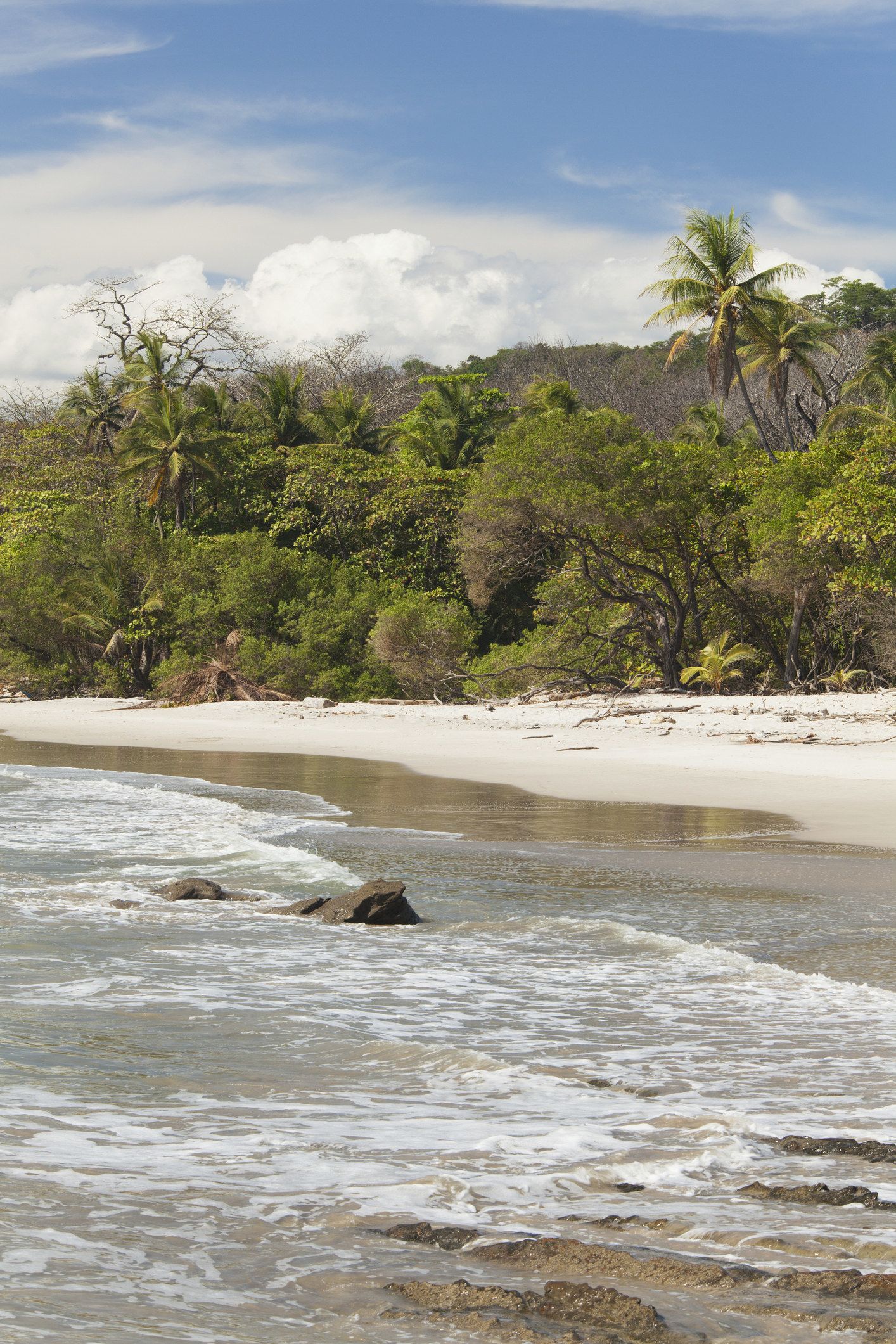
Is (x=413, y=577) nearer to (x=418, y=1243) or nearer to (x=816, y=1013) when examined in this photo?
(x=816, y=1013)

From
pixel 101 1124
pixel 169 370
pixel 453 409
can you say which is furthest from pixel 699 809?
pixel 169 370

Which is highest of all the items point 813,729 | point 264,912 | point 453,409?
point 453,409

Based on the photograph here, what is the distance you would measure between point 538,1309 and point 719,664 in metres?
17.7

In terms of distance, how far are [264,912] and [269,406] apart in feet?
86.7

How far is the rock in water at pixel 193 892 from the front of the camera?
25.2ft

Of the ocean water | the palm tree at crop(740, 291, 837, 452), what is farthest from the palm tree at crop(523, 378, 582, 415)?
the ocean water

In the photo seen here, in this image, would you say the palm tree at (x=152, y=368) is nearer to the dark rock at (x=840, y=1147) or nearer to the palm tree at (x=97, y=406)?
the palm tree at (x=97, y=406)

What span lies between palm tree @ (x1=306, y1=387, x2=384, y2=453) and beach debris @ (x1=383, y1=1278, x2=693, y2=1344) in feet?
97.5

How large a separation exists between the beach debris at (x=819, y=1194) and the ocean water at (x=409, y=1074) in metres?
0.05

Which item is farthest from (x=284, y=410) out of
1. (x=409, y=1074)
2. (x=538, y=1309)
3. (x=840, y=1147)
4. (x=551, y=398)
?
(x=538, y=1309)

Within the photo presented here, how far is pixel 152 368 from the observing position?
31.7 m

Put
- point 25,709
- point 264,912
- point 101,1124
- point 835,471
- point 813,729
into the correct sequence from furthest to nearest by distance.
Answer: point 25,709
point 835,471
point 813,729
point 264,912
point 101,1124

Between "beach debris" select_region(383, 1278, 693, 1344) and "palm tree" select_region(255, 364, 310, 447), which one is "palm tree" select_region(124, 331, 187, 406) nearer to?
"palm tree" select_region(255, 364, 310, 447)

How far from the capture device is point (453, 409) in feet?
103
